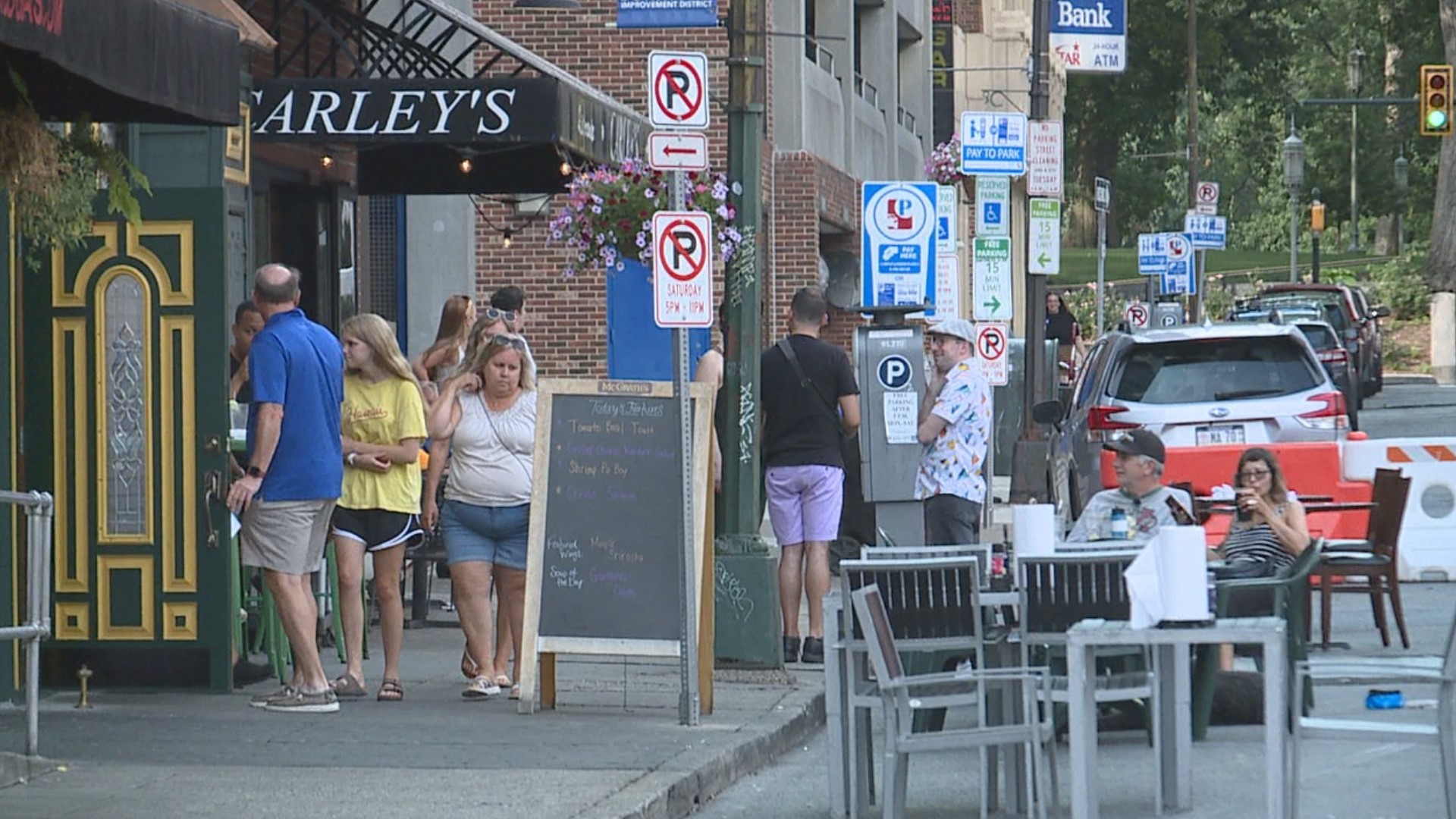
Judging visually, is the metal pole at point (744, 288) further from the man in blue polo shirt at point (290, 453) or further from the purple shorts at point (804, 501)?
the man in blue polo shirt at point (290, 453)

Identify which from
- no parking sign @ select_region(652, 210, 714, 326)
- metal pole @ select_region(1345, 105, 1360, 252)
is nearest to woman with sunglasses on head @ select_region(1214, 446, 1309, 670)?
no parking sign @ select_region(652, 210, 714, 326)

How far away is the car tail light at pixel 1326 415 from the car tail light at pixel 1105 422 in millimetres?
1164

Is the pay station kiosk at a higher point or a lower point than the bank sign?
lower

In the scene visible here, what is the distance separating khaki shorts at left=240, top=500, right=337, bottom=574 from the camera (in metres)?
10.5

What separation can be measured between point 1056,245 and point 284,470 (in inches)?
523

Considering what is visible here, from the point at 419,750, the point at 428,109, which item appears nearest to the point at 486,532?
the point at 419,750

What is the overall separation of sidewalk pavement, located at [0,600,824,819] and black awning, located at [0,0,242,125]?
2.40m

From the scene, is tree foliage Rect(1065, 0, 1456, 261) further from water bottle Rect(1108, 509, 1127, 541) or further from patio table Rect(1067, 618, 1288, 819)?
patio table Rect(1067, 618, 1288, 819)

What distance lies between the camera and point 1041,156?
22438 mm

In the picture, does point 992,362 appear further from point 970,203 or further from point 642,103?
point 970,203

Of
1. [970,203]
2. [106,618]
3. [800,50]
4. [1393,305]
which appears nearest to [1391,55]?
[1393,305]

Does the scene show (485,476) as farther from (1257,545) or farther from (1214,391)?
(1214,391)

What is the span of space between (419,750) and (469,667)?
6.70 ft

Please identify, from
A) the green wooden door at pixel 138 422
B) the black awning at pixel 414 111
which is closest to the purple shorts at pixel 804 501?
the green wooden door at pixel 138 422
